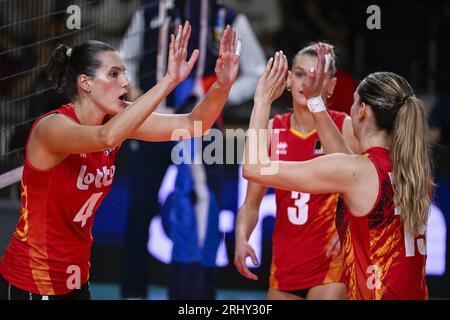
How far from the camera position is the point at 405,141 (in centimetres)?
310

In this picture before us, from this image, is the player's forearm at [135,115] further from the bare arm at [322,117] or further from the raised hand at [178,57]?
the bare arm at [322,117]

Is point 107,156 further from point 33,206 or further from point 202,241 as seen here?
point 202,241

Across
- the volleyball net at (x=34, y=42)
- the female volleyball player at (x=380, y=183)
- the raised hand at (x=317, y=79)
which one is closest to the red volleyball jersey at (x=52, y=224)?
the female volleyball player at (x=380, y=183)

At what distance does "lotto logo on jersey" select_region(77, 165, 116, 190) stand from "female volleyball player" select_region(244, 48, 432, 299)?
67 centimetres

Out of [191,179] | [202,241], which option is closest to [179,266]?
[202,241]

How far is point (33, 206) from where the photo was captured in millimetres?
3422

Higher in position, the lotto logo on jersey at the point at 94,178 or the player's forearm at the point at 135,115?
the player's forearm at the point at 135,115

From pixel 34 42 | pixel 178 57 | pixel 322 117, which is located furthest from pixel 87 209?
pixel 34 42

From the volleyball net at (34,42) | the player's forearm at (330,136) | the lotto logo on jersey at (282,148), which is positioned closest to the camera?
the player's forearm at (330,136)

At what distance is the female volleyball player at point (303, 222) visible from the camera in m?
4.22

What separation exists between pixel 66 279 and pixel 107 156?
0.56 metres

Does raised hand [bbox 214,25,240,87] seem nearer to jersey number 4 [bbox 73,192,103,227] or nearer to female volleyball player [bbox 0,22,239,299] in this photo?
female volleyball player [bbox 0,22,239,299]

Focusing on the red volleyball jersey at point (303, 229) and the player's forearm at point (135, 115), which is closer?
the player's forearm at point (135, 115)

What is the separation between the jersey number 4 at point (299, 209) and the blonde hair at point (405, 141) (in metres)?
1.11
